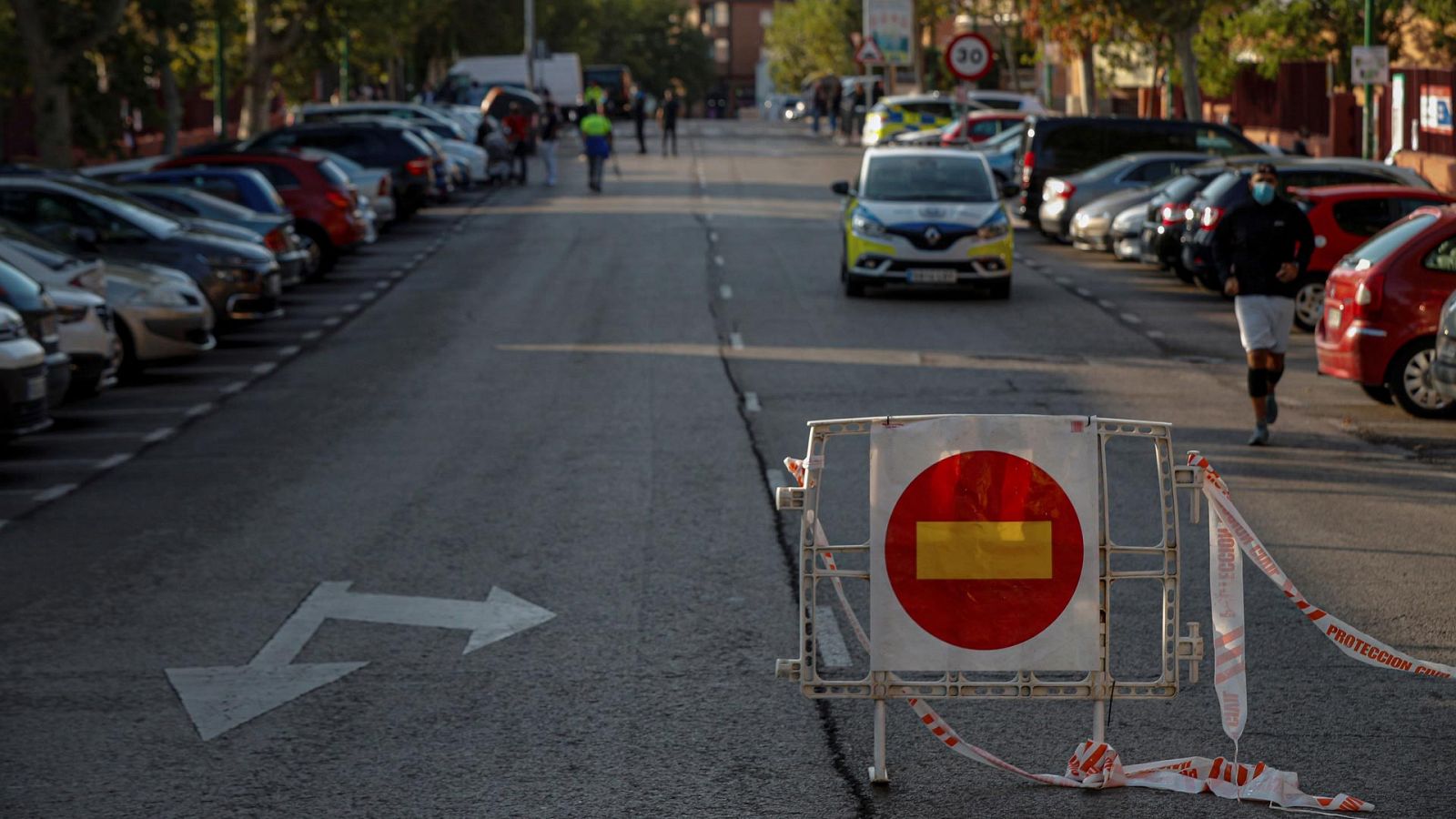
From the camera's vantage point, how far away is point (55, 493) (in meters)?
12.8

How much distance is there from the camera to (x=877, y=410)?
15.2 metres

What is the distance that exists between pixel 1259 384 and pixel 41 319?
8312mm

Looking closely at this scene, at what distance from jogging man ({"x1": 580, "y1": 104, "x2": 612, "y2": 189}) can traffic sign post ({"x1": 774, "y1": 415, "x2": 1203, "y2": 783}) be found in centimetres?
3653

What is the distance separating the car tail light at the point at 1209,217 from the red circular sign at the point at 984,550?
1661 centimetres

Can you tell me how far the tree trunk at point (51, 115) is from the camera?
31688 mm

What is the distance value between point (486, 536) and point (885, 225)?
1303 centimetres

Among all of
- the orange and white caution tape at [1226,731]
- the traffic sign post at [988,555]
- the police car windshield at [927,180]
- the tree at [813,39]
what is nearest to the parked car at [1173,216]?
the police car windshield at [927,180]

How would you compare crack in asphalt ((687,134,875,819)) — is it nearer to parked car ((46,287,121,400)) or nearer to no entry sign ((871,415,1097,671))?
no entry sign ((871,415,1097,671))

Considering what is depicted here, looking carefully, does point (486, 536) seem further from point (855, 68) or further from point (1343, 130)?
point (855, 68)

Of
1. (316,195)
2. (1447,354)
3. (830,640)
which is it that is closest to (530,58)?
(316,195)

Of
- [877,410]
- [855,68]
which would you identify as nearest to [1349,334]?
[877,410]

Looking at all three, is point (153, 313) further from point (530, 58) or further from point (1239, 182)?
point (530, 58)

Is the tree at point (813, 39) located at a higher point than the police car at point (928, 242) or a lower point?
higher

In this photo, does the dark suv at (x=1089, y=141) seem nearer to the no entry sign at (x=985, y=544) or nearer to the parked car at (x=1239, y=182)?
the parked car at (x=1239, y=182)
